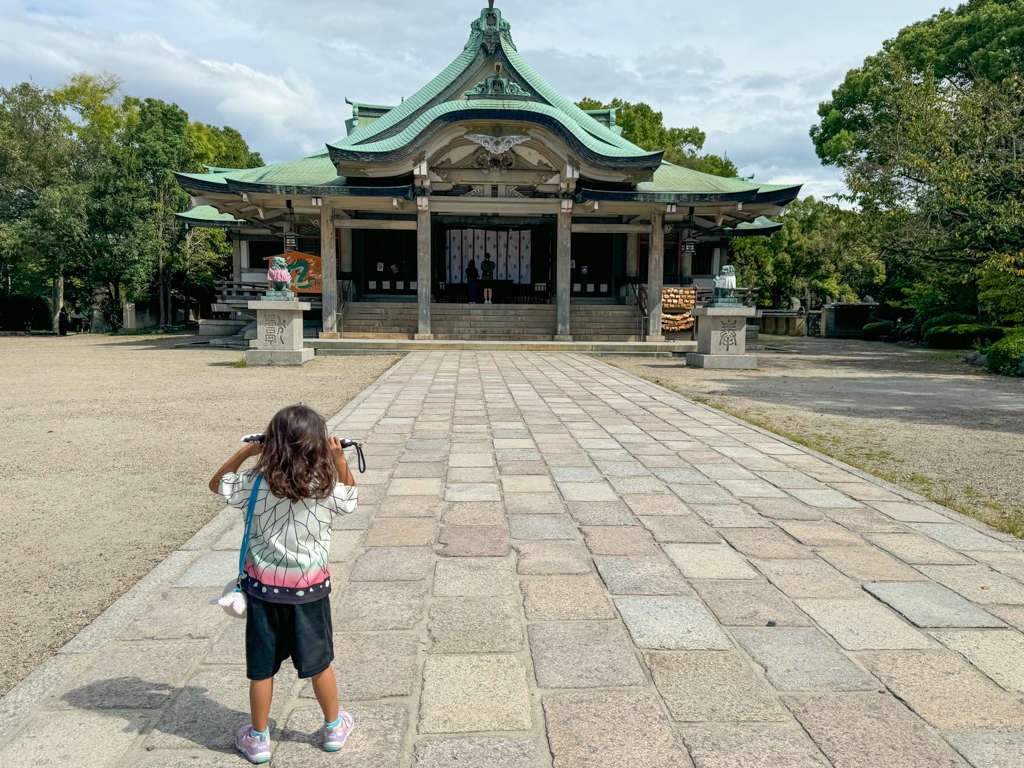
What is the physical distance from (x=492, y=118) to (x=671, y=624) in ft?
50.7

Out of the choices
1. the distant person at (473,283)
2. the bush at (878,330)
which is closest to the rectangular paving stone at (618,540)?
the distant person at (473,283)

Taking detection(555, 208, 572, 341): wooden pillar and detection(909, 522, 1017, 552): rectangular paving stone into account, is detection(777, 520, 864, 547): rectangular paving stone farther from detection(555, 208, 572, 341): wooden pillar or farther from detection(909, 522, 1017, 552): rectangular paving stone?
detection(555, 208, 572, 341): wooden pillar

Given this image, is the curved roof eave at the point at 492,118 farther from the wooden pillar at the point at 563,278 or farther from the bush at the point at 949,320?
the bush at the point at 949,320

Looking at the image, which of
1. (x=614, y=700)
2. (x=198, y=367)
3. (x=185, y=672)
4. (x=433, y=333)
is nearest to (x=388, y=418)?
(x=185, y=672)

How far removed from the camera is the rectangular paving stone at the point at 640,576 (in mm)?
3062

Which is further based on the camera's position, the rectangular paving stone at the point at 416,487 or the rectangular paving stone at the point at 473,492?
the rectangular paving stone at the point at 416,487

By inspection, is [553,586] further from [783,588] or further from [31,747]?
[31,747]

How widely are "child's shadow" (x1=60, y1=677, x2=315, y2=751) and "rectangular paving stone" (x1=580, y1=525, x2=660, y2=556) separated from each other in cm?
190

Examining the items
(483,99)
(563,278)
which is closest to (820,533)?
(563,278)

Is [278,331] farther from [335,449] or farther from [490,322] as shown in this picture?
[335,449]

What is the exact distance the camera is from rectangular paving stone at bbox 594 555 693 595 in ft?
10.0

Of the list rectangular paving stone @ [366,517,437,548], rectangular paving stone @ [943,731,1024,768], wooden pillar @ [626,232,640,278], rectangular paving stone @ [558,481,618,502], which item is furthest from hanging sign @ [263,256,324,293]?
rectangular paving stone @ [943,731,1024,768]

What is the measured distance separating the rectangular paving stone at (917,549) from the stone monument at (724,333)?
981cm

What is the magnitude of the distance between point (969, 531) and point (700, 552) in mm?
1687
